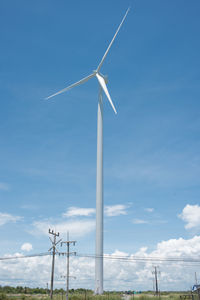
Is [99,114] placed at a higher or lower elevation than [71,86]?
lower

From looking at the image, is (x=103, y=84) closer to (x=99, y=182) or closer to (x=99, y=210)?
(x=99, y=182)

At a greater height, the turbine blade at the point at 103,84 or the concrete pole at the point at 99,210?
the turbine blade at the point at 103,84

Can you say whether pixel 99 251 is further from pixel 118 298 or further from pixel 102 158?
pixel 102 158

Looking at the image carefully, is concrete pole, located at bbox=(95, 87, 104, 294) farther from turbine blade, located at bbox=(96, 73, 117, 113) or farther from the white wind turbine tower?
turbine blade, located at bbox=(96, 73, 117, 113)

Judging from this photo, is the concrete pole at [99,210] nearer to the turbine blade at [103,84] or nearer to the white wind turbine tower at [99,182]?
the white wind turbine tower at [99,182]

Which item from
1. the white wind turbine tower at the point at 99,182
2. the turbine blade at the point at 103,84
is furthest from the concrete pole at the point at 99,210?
the turbine blade at the point at 103,84

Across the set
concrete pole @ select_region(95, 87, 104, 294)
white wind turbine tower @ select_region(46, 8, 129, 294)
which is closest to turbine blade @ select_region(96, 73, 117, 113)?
white wind turbine tower @ select_region(46, 8, 129, 294)

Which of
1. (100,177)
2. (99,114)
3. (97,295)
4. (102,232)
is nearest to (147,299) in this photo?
(97,295)

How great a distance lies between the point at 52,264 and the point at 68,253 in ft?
10.7

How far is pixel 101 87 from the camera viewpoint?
7462 cm

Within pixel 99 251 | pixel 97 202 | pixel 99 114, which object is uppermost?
pixel 99 114

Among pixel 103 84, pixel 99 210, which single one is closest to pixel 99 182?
pixel 99 210

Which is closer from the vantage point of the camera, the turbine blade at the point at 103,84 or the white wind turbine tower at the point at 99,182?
the white wind turbine tower at the point at 99,182

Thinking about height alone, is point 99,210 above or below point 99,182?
below
